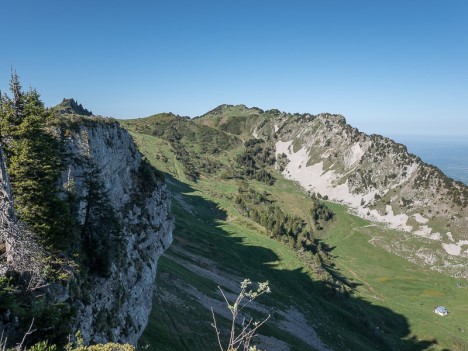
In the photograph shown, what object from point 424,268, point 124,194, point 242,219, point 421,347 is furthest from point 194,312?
point 424,268

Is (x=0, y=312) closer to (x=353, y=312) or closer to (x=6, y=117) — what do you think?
(x=6, y=117)

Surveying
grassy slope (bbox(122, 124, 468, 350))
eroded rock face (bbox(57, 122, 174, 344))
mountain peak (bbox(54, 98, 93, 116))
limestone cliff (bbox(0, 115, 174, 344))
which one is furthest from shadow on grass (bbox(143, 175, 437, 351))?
mountain peak (bbox(54, 98, 93, 116))

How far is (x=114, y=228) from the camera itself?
110 ft

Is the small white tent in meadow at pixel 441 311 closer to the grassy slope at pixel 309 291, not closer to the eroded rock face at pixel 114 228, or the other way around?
the grassy slope at pixel 309 291

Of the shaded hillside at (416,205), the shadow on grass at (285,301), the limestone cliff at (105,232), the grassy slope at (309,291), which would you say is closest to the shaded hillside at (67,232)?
the limestone cliff at (105,232)

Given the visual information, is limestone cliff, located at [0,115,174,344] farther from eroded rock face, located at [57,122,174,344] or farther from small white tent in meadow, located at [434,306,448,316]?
small white tent in meadow, located at [434,306,448,316]

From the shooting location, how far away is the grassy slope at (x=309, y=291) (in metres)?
55.7

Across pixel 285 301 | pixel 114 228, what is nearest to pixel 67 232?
pixel 114 228

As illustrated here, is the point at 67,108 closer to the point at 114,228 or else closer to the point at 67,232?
the point at 114,228

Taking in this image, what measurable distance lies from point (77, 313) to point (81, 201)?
9.63 metres

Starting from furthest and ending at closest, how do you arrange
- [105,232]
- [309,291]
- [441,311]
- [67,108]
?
[441,311]
[309,291]
[67,108]
[105,232]

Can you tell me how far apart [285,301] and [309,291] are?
15.4 metres

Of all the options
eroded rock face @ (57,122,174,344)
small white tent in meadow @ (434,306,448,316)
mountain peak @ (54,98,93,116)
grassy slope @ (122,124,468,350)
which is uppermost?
mountain peak @ (54,98,93,116)

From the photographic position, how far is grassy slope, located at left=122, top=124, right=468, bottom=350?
183 ft
